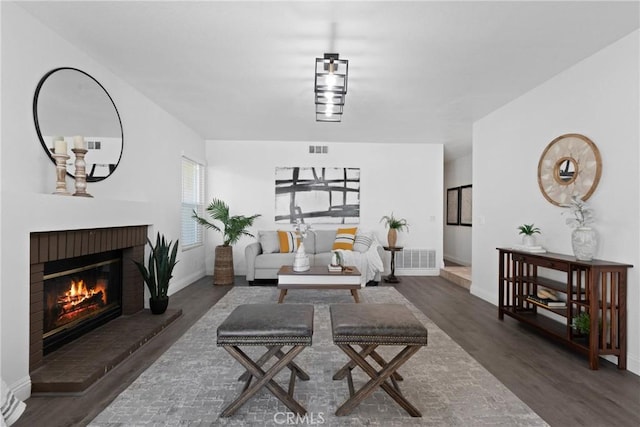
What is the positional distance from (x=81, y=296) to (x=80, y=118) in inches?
60.4

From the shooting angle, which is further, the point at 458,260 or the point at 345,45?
the point at 458,260

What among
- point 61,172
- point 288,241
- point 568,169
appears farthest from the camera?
point 288,241

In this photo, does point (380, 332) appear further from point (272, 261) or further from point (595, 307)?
point (272, 261)

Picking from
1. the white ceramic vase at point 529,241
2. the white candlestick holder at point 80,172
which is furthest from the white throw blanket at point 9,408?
the white ceramic vase at point 529,241

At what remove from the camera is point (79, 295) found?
113 inches

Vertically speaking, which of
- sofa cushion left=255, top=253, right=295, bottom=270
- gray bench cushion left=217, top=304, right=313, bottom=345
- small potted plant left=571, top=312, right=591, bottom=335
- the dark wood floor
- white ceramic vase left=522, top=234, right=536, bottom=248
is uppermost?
white ceramic vase left=522, top=234, right=536, bottom=248

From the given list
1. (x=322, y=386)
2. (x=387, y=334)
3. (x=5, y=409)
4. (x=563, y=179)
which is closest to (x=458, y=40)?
(x=563, y=179)

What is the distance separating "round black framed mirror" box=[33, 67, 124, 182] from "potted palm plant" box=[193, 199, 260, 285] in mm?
2148

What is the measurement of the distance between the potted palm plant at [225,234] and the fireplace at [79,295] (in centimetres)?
193

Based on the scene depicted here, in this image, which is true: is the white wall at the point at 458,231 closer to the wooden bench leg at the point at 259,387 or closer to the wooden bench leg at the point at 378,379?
the wooden bench leg at the point at 378,379

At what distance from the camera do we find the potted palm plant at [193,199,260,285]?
5.34 metres

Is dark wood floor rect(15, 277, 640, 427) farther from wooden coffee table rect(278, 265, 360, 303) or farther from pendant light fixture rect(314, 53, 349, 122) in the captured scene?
pendant light fixture rect(314, 53, 349, 122)

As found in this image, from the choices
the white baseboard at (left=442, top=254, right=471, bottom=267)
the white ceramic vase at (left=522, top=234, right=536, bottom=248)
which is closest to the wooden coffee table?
the white ceramic vase at (left=522, top=234, right=536, bottom=248)

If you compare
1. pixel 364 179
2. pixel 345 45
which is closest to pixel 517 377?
pixel 345 45
